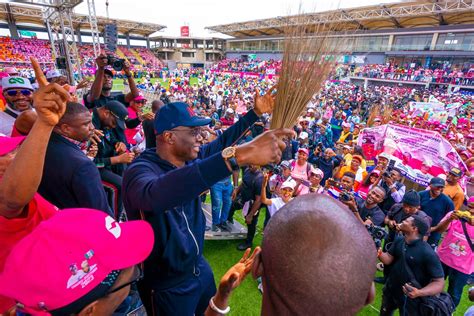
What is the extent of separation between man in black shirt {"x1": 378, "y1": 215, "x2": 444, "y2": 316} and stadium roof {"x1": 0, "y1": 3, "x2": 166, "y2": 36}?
27671 millimetres

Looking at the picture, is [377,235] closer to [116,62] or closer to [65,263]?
[65,263]

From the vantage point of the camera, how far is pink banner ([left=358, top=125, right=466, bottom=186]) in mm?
5703

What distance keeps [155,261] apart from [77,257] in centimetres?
91

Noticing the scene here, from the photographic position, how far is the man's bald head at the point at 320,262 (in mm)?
847

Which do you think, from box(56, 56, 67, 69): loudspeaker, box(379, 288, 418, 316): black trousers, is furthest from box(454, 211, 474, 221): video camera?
box(56, 56, 67, 69): loudspeaker

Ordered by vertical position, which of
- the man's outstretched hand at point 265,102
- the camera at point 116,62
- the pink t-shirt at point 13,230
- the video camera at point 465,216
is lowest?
the video camera at point 465,216

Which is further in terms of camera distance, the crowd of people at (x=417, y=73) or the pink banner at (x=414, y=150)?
the crowd of people at (x=417, y=73)

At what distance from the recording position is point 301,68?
1667mm

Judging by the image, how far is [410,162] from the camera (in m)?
6.61

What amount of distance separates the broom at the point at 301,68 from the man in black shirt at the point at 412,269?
2.15m

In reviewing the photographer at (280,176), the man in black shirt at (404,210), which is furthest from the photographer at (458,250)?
the photographer at (280,176)

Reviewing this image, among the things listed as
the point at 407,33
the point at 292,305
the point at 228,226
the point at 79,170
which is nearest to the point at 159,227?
the point at 79,170

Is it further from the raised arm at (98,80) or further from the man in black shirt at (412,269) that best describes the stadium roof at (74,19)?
the man in black shirt at (412,269)

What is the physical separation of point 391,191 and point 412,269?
84.0 inches
